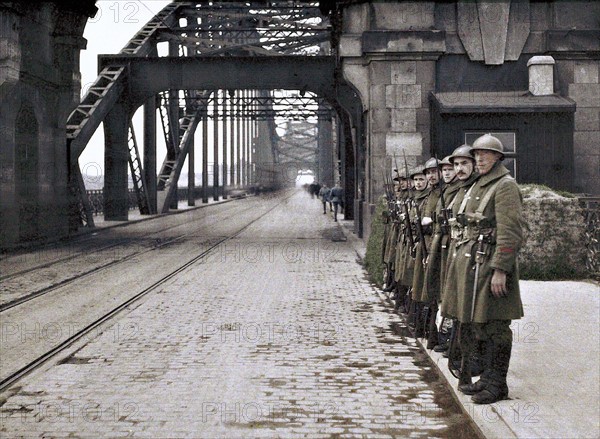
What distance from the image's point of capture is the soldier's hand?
5.19 m

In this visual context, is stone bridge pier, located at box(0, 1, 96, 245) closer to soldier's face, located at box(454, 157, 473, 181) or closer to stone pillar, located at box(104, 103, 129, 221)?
stone pillar, located at box(104, 103, 129, 221)

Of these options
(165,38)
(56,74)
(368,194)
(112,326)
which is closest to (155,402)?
(112,326)

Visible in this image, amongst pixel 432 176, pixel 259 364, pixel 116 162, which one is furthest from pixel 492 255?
pixel 116 162

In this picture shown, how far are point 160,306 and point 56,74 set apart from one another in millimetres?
12698

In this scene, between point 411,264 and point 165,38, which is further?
point 165,38

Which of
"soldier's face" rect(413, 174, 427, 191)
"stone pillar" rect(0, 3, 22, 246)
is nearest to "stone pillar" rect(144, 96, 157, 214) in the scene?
"stone pillar" rect(0, 3, 22, 246)

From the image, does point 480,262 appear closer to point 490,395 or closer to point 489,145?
point 489,145

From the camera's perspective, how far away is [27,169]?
1869 cm

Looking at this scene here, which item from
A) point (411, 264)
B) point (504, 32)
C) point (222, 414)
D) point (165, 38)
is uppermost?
point (165, 38)

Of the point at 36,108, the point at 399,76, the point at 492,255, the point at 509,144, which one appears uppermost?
the point at 399,76

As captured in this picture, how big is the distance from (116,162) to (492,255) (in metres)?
25.4

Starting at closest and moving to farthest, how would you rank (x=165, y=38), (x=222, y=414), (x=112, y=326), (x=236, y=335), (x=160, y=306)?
(x=222, y=414), (x=236, y=335), (x=112, y=326), (x=160, y=306), (x=165, y=38)

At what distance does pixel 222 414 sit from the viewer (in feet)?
17.2

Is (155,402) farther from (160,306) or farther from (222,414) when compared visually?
(160,306)
